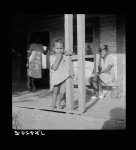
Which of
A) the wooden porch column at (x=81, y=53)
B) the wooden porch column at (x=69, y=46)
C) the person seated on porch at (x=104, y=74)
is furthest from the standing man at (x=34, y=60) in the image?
the wooden porch column at (x=81, y=53)

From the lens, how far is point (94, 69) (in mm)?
8070

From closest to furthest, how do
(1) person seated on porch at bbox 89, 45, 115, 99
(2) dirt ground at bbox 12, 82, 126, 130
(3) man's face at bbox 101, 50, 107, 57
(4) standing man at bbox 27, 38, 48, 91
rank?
1. (2) dirt ground at bbox 12, 82, 126, 130
2. (1) person seated on porch at bbox 89, 45, 115, 99
3. (3) man's face at bbox 101, 50, 107, 57
4. (4) standing man at bbox 27, 38, 48, 91

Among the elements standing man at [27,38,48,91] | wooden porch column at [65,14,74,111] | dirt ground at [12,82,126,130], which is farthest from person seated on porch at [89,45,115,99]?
standing man at [27,38,48,91]

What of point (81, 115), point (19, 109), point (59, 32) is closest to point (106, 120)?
point (81, 115)

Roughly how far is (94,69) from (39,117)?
3475 mm

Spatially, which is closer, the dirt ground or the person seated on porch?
the dirt ground

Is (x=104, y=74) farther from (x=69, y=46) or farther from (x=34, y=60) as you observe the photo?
(x=34, y=60)

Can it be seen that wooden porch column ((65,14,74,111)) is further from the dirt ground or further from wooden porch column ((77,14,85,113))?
the dirt ground

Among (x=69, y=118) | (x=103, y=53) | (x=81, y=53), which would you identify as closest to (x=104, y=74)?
(x=103, y=53)

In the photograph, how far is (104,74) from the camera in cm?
736

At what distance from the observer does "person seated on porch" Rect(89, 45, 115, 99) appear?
732cm

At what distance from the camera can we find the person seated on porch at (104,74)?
7.32 metres

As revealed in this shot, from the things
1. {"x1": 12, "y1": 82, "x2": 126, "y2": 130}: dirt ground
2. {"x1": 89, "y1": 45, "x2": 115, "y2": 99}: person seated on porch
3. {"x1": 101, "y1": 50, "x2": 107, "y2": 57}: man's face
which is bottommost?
{"x1": 12, "y1": 82, "x2": 126, "y2": 130}: dirt ground

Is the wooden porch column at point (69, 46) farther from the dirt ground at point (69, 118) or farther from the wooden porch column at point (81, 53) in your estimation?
the dirt ground at point (69, 118)
